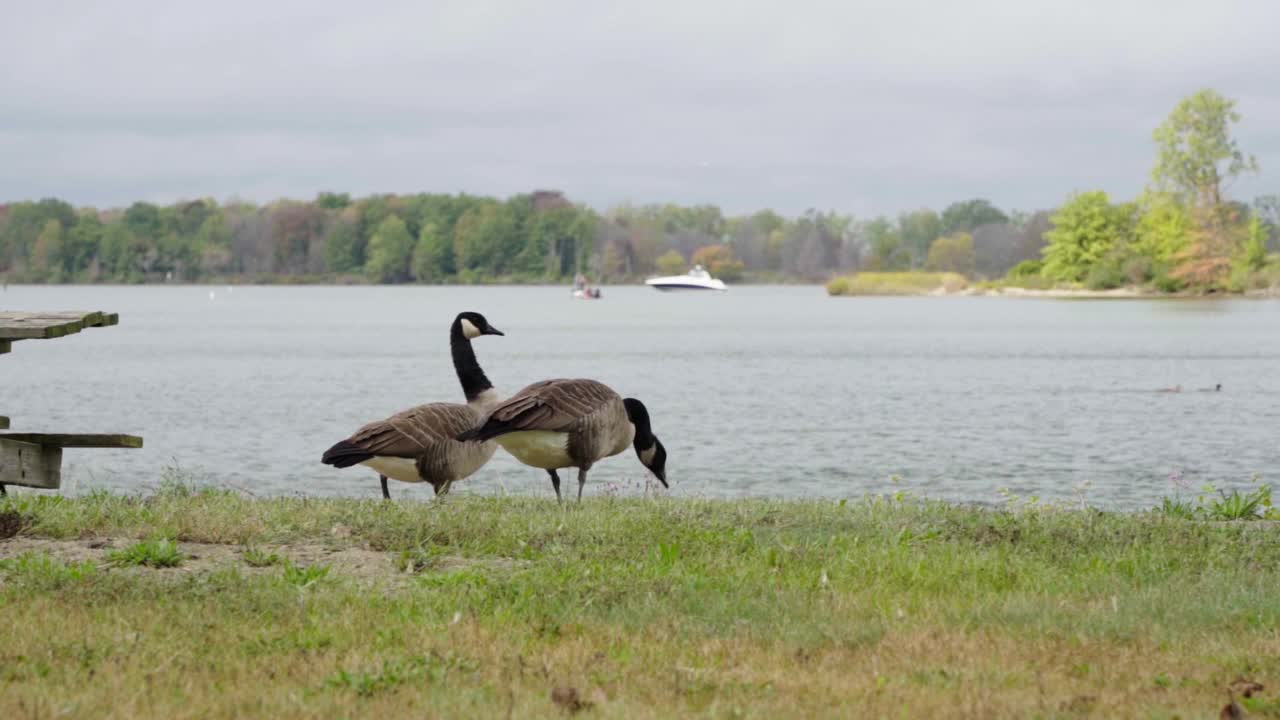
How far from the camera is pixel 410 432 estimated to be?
11688 mm

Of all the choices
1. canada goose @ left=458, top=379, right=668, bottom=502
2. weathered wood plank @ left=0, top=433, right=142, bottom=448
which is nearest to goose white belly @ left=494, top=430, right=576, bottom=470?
canada goose @ left=458, top=379, right=668, bottom=502

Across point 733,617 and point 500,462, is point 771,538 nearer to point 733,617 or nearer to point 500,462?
point 733,617

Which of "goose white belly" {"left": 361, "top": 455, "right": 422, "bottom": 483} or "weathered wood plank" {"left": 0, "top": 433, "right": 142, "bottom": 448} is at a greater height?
"weathered wood plank" {"left": 0, "top": 433, "right": 142, "bottom": 448}

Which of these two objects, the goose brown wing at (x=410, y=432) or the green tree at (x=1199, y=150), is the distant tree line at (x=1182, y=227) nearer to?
the green tree at (x=1199, y=150)

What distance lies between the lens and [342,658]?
672 centimetres

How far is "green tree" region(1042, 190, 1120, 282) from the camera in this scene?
14300 centimetres

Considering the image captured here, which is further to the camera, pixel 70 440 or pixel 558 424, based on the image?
pixel 558 424

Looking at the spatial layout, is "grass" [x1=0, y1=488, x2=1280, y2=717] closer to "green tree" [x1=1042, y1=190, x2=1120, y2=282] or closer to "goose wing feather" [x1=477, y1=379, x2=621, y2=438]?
"goose wing feather" [x1=477, y1=379, x2=621, y2=438]

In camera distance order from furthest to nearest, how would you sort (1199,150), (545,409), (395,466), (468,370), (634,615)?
1. (1199,150)
2. (468,370)
3. (395,466)
4. (545,409)
5. (634,615)

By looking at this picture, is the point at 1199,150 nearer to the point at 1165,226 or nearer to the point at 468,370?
the point at 1165,226

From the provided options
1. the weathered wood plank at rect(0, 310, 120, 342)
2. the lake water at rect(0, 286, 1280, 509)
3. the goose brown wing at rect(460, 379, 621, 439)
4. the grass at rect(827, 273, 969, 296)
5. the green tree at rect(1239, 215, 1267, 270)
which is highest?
the green tree at rect(1239, 215, 1267, 270)

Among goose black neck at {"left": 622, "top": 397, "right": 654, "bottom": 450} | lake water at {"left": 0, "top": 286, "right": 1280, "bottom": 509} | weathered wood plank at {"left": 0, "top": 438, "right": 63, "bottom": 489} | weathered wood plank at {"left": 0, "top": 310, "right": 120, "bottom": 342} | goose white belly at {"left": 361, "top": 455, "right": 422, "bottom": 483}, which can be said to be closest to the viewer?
weathered wood plank at {"left": 0, "top": 310, "right": 120, "bottom": 342}

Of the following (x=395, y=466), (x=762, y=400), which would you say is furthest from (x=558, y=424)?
(x=762, y=400)

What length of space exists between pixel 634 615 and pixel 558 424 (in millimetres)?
3887
